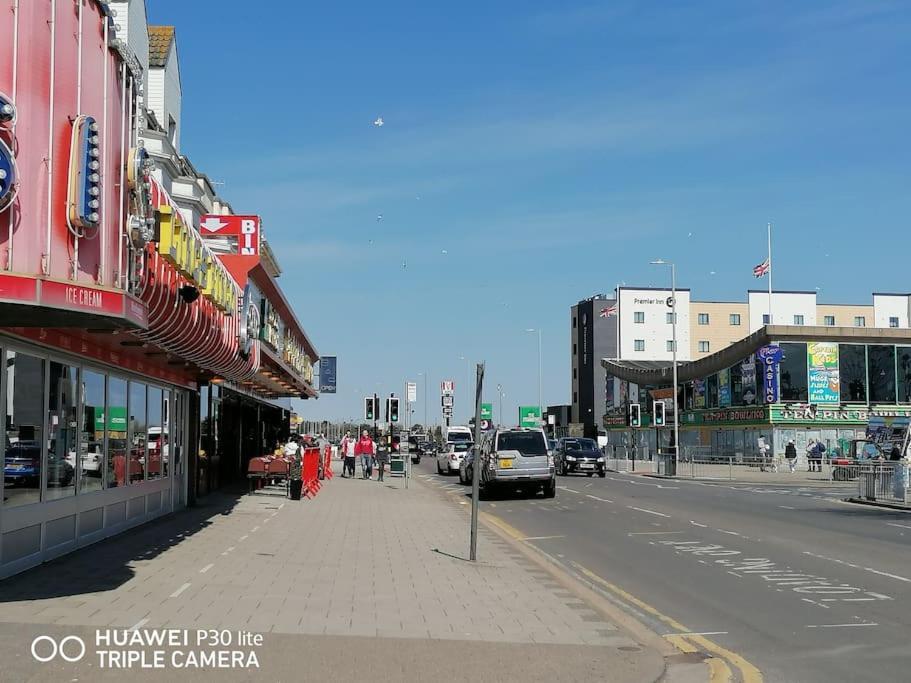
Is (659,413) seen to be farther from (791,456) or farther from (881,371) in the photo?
(881,371)

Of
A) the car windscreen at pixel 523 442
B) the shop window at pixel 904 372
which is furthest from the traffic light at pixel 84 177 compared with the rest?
the shop window at pixel 904 372

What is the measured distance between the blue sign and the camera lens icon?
2888 inches

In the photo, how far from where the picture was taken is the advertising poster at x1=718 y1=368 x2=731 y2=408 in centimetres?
6606

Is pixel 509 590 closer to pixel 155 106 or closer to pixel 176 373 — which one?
pixel 176 373

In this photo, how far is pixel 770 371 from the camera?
60.1 meters

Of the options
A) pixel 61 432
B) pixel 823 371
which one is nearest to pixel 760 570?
pixel 61 432

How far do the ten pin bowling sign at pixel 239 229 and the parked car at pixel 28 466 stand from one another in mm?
11288

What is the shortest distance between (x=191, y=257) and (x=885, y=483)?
2387 cm

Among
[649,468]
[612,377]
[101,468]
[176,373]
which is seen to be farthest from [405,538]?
[612,377]

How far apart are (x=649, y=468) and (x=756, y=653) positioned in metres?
53.3

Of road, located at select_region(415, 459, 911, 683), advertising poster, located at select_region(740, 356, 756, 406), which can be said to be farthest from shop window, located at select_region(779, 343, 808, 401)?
road, located at select_region(415, 459, 911, 683)

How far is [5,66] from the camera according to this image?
8.77 metres

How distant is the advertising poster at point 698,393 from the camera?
2776 inches

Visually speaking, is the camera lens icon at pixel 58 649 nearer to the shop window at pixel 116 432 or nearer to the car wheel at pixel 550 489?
the shop window at pixel 116 432
